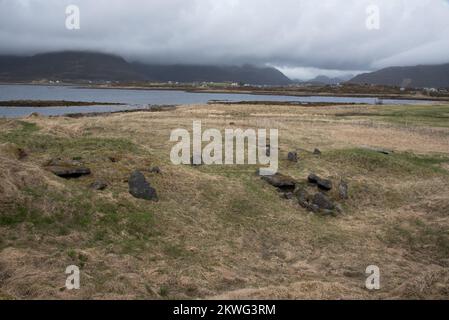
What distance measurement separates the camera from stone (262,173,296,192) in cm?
2488

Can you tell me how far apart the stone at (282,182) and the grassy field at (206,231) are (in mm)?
483

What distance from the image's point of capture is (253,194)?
2331 cm

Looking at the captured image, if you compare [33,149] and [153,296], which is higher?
[33,149]

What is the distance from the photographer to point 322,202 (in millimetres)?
23234

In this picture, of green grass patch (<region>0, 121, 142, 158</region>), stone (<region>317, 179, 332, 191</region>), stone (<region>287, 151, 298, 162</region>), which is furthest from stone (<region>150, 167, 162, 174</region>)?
stone (<region>287, 151, 298, 162</region>)

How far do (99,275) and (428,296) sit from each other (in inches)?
443

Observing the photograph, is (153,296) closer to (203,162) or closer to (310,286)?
(310,286)

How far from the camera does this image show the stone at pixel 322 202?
75.7ft

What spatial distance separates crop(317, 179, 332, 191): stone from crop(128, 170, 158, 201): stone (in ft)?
36.3

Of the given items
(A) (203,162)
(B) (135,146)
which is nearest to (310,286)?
(A) (203,162)

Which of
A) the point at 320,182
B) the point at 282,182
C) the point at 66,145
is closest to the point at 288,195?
the point at 282,182

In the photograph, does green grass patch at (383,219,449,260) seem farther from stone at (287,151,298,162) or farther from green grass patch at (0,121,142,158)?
green grass patch at (0,121,142,158)

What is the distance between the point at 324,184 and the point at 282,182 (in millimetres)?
2934

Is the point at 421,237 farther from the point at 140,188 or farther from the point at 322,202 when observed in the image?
the point at 140,188
